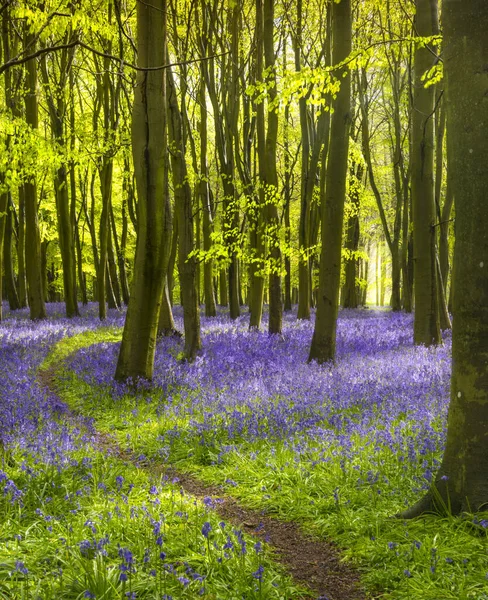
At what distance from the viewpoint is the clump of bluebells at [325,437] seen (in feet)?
12.8

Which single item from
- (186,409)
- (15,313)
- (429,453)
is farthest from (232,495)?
(15,313)

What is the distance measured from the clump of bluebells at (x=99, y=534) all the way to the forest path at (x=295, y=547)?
23 cm

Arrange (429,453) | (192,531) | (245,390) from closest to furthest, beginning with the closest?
(192,531)
(429,453)
(245,390)

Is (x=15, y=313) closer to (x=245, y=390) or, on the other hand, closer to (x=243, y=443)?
(x=245, y=390)

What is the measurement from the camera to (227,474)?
612cm

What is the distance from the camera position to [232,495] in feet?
18.6

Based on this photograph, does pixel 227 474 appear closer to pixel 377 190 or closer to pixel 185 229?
pixel 185 229

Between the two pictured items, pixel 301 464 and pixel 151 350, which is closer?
pixel 301 464

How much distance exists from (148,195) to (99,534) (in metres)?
6.71

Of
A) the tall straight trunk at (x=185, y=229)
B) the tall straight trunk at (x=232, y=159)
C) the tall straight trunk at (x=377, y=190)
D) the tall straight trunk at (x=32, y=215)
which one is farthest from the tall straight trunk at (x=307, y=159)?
the tall straight trunk at (x=32, y=215)

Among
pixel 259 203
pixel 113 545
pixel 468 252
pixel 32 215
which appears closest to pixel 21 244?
pixel 32 215

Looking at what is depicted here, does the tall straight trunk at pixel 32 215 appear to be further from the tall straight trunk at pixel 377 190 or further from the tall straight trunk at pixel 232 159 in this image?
the tall straight trunk at pixel 377 190

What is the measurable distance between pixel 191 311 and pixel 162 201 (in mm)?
3381

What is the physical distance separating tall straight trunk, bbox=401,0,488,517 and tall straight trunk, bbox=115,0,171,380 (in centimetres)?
628
